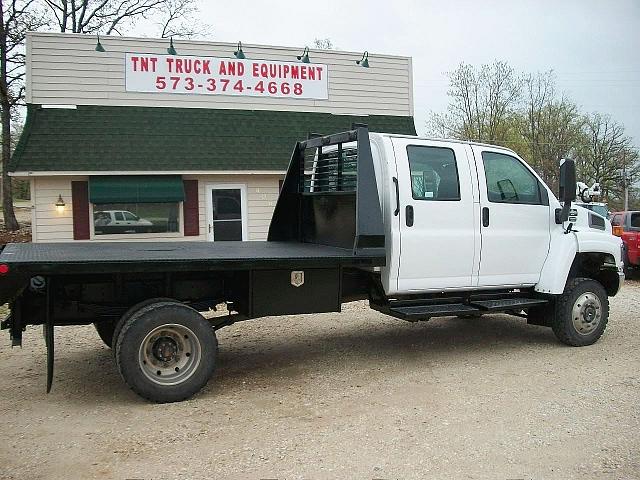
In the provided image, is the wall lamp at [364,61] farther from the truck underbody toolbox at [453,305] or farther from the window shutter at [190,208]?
the truck underbody toolbox at [453,305]

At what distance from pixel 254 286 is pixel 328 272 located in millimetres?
737

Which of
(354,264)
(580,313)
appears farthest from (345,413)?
(580,313)

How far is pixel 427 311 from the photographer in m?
6.11

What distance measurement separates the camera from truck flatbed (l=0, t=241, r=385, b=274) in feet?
15.4

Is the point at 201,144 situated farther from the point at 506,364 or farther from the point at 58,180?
the point at 506,364

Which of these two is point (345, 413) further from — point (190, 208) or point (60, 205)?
point (60, 205)

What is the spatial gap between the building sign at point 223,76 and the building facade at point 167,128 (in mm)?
24

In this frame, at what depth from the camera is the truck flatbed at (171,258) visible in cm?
470

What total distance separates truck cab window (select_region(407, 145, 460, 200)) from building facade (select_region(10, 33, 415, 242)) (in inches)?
317

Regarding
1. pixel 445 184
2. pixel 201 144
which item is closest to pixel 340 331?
pixel 445 184

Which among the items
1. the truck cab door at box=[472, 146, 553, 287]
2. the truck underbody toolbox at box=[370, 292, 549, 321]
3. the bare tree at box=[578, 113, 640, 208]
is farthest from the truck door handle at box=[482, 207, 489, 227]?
the bare tree at box=[578, 113, 640, 208]

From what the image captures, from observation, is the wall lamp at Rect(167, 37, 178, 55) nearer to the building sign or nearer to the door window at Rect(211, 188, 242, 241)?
the building sign

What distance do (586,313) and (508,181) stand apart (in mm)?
1860

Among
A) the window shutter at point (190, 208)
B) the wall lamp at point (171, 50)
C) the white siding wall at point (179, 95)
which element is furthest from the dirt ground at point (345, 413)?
the wall lamp at point (171, 50)
